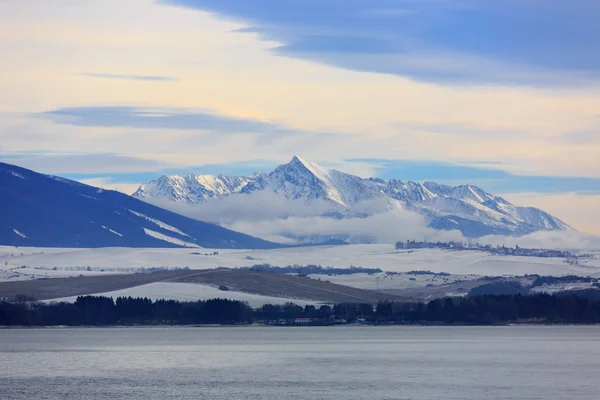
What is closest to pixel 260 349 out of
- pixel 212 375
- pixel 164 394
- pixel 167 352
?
pixel 167 352

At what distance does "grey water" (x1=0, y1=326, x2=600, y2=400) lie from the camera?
83.4 m

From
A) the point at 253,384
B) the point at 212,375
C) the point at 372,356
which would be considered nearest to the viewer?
the point at 253,384

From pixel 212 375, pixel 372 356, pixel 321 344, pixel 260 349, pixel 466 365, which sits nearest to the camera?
pixel 212 375

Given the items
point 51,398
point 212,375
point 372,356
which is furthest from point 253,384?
point 372,356

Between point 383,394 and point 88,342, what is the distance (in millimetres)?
79740

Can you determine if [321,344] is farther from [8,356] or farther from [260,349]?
[8,356]

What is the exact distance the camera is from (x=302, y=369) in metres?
104

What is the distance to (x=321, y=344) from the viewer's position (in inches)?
5861

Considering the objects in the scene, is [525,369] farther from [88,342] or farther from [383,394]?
A: [88,342]

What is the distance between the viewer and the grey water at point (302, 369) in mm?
83438

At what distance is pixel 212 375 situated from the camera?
97.9 meters

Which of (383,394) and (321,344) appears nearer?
(383,394)

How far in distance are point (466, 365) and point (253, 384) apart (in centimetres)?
2407

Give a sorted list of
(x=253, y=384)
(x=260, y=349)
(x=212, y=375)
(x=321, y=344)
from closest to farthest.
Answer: (x=253, y=384)
(x=212, y=375)
(x=260, y=349)
(x=321, y=344)
